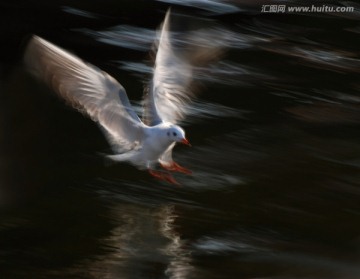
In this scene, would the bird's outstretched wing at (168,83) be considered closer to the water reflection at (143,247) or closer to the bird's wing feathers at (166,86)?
the bird's wing feathers at (166,86)

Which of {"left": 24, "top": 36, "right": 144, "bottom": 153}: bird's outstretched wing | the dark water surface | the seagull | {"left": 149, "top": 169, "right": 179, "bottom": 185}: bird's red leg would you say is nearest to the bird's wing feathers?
the seagull

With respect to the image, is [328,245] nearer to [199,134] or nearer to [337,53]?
[199,134]

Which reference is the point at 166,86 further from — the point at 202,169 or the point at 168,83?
the point at 202,169

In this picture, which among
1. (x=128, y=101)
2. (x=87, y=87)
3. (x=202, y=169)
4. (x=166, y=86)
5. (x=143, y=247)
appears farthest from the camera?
(x=202, y=169)

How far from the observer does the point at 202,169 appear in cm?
555

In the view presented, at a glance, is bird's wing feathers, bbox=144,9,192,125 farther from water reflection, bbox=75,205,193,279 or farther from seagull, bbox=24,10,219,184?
water reflection, bbox=75,205,193,279

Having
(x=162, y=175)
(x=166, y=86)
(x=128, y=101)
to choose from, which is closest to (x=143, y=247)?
(x=162, y=175)

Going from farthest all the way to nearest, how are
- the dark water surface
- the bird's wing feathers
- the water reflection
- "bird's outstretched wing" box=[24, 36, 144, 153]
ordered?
the bird's wing feathers, "bird's outstretched wing" box=[24, 36, 144, 153], the dark water surface, the water reflection

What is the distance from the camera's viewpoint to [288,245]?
187 inches

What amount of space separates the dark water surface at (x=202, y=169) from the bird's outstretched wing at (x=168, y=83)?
44 centimetres

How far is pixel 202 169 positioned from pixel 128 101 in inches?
31.7

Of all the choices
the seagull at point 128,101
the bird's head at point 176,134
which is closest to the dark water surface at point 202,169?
the seagull at point 128,101

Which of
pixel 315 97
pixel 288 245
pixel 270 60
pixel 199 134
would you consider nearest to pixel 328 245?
pixel 288 245

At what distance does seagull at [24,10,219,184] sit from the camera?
4785mm
